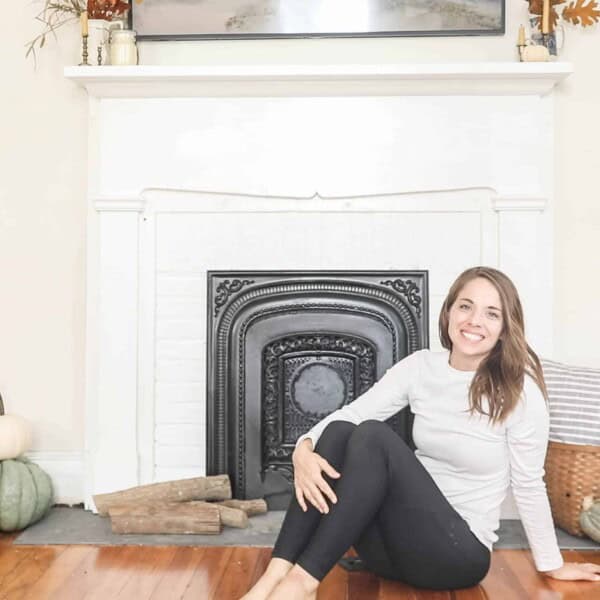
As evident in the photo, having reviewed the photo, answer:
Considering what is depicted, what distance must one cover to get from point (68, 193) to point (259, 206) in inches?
27.9

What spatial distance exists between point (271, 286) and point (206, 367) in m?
0.37

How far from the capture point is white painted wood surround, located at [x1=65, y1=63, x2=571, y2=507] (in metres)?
2.97

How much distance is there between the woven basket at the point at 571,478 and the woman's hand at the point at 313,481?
99cm

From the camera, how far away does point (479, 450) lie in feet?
6.88

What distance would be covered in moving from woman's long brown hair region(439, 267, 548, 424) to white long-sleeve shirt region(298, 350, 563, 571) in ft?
0.09

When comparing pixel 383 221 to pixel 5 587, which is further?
pixel 383 221

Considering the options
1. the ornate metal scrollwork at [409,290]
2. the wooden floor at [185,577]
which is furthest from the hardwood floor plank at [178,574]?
the ornate metal scrollwork at [409,290]

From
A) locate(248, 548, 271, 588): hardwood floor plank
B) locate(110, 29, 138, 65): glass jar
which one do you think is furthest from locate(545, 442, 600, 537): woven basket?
locate(110, 29, 138, 65): glass jar

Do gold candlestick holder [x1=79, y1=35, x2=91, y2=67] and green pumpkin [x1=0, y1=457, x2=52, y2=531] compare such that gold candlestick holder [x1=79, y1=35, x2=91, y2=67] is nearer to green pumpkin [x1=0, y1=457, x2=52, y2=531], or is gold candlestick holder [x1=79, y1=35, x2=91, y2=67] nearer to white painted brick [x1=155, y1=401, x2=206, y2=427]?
white painted brick [x1=155, y1=401, x2=206, y2=427]

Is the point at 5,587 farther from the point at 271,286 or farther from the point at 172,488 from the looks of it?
the point at 271,286

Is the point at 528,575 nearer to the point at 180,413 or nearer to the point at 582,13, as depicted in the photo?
the point at 180,413

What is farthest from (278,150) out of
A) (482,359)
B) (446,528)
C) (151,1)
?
(446,528)

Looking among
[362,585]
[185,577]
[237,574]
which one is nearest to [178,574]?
[185,577]

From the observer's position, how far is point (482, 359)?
216 centimetres
